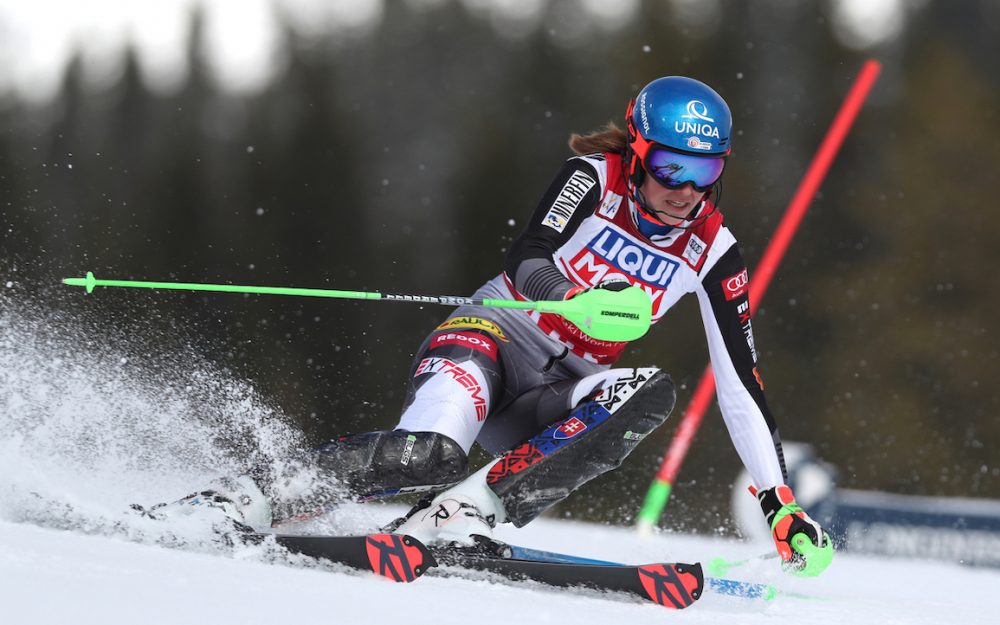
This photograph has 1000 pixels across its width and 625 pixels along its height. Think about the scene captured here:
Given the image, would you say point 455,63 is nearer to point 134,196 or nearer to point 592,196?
point 134,196

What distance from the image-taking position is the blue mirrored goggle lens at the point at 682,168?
343 centimetres

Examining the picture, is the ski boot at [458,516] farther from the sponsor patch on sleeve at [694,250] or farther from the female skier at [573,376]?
the sponsor patch on sleeve at [694,250]

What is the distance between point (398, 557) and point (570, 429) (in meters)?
0.88

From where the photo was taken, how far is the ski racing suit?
3312 millimetres

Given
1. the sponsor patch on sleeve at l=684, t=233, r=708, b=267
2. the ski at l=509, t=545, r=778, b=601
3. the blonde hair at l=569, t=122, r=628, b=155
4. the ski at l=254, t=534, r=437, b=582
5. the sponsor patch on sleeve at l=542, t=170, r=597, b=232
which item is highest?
the blonde hair at l=569, t=122, r=628, b=155

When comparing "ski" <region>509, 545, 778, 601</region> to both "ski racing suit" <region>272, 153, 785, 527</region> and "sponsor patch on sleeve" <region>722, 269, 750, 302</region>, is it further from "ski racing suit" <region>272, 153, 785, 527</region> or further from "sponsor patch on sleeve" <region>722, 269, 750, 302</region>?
"sponsor patch on sleeve" <region>722, 269, 750, 302</region>

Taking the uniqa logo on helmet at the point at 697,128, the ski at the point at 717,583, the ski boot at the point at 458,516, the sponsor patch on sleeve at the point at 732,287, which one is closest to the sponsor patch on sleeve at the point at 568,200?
the uniqa logo on helmet at the point at 697,128

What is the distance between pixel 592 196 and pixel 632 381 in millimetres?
588

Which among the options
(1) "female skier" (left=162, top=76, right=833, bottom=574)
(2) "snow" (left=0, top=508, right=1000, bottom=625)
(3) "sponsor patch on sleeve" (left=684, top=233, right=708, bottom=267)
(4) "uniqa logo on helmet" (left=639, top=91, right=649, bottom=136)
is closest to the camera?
(2) "snow" (left=0, top=508, right=1000, bottom=625)

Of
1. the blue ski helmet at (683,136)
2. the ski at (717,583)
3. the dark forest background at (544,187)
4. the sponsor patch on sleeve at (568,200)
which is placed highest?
the blue ski helmet at (683,136)

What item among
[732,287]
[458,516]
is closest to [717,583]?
[458,516]

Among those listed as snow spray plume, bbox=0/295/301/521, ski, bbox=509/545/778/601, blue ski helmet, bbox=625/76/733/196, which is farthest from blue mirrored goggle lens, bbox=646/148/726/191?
snow spray plume, bbox=0/295/301/521

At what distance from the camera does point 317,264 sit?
22.0m

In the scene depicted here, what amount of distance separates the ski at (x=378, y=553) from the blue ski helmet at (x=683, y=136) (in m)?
1.38
